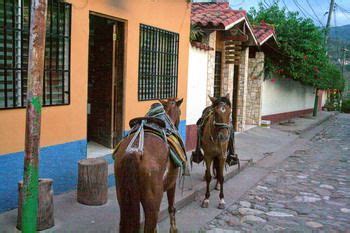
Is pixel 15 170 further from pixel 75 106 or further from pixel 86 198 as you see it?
pixel 75 106

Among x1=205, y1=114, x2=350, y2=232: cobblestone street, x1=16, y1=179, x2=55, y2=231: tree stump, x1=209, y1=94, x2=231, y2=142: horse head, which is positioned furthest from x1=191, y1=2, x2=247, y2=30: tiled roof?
x1=16, y1=179, x2=55, y2=231: tree stump

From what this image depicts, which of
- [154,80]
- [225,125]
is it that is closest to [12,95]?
[225,125]

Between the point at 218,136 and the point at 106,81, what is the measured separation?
3089mm

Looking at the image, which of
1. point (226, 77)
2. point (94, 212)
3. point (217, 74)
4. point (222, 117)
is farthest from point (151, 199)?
point (226, 77)

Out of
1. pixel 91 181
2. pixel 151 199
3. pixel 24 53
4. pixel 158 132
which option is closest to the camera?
pixel 151 199

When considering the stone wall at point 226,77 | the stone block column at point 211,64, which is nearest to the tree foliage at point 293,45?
the stone wall at point 226,77

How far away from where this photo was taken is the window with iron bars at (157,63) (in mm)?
8008

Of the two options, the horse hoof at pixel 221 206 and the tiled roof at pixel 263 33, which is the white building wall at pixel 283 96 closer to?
the tiled roof at pixel 263 33

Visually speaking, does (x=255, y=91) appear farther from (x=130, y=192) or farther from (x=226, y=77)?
(x=130, y=192)

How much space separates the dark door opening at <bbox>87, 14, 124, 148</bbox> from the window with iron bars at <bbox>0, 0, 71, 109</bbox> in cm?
172

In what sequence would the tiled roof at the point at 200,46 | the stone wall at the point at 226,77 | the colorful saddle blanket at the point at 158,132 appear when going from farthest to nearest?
the stone wall at the point at 226,77 < the tiled roof at the point at 200,46 < the colorful saddle blanket at the point at 158,132

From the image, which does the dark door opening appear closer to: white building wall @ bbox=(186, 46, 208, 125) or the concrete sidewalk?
the concrete sidewalk

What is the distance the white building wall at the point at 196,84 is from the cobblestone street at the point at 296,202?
2.69 meters

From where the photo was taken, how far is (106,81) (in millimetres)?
7930
